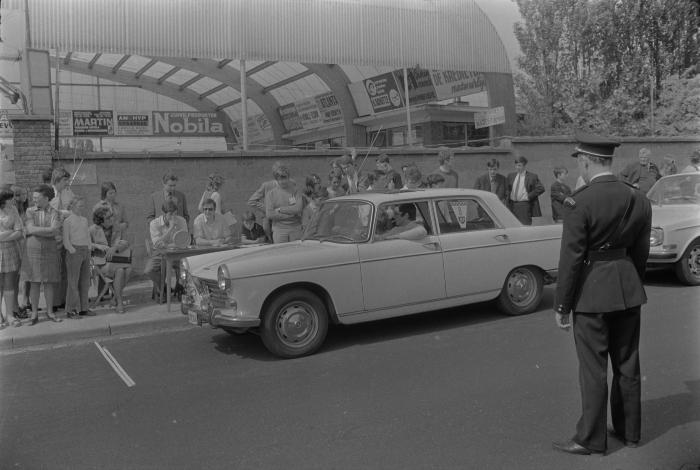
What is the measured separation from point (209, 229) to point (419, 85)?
45.3 ft

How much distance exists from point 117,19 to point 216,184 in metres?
5.27

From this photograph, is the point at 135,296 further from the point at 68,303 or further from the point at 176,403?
the point at 176,403

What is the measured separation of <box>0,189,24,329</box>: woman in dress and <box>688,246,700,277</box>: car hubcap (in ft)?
29.0

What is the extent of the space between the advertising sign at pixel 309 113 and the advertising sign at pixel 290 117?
0.93 feet

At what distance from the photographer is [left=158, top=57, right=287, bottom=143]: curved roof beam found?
72.8 feet

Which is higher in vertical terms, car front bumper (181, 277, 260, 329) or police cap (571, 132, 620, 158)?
police cap (571, 132, 620, 158)

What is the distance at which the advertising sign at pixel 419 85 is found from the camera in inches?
813

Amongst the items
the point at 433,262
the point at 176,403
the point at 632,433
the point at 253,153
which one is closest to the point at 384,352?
the point at 433,262

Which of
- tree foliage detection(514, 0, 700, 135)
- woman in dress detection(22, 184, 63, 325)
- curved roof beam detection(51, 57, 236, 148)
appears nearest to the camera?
woman in dress detection(22, 184, 63, 325)

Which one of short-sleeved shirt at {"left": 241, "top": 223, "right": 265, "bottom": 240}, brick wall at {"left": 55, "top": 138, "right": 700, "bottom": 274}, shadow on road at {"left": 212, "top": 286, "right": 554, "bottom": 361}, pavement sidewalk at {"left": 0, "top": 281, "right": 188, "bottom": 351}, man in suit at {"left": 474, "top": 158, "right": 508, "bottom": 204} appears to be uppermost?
brick wall at {"left": 55, "top": 138, "right": 700, "bottom": 274}

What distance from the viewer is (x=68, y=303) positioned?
320 inches

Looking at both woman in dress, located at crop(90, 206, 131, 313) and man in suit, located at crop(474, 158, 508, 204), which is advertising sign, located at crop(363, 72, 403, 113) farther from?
woman in dress, located at crop(90, 206, 131, 313)

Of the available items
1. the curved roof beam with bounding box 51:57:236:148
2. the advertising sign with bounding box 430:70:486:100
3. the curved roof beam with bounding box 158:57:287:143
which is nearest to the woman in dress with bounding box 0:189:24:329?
the curved roof beam with bounding box 158:57:287:143

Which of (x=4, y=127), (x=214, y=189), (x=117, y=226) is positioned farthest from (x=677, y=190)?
(x=4, y=127)
